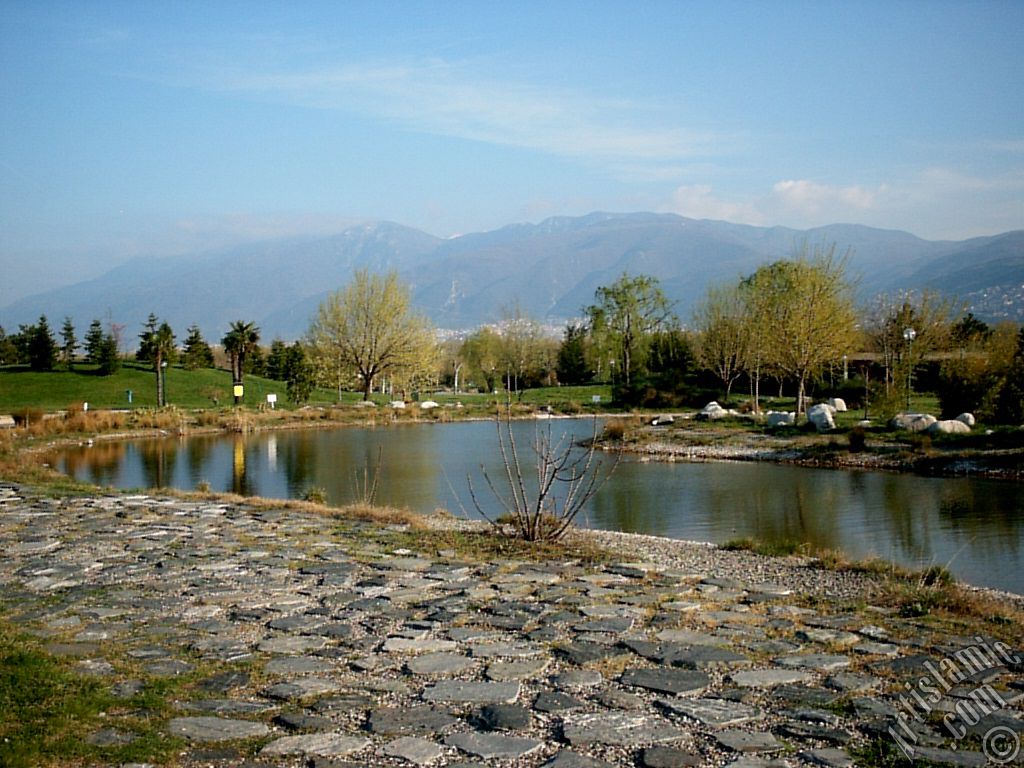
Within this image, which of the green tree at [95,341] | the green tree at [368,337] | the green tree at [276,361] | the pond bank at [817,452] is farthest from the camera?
the green tree at [276,361]

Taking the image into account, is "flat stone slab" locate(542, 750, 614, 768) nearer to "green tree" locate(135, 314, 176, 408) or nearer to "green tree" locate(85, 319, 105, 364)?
"green tree" locate(135, 314, 176, 408)

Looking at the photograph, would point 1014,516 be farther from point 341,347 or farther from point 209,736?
point 341,347

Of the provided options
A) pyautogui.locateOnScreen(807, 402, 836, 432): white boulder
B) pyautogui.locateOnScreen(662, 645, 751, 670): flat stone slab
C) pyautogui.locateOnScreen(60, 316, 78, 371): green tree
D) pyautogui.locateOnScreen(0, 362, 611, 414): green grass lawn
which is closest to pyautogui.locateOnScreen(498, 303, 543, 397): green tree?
pyautogui.locateOnScreen(0, 362, 611, 414): green grass lawn

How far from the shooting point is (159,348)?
41031mm

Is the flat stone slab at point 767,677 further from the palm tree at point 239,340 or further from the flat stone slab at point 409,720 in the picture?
the palm tree at point 239,340

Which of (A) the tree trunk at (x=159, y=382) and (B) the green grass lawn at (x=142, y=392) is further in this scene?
(B) the green grass lawn at (x=142, y=392)

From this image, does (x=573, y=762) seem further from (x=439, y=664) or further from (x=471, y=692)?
(x=439, y=664)

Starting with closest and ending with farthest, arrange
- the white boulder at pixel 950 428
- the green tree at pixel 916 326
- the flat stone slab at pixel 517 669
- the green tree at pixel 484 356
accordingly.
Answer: the flat stone slab at pixel 517 669, the white boulder at pixel 950 428, the green tree at pixel 916 326, the green tree at pixel 484 356

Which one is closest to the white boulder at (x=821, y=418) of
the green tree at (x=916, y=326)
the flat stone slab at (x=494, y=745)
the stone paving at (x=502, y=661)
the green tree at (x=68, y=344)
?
the green tree at (x=916, y=326)

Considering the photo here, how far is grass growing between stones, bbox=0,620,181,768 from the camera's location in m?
3.48

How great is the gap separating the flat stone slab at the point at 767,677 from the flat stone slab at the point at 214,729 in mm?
2395

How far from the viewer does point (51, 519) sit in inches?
406

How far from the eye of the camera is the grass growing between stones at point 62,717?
11.4 ft

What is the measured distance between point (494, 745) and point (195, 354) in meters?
54.7
